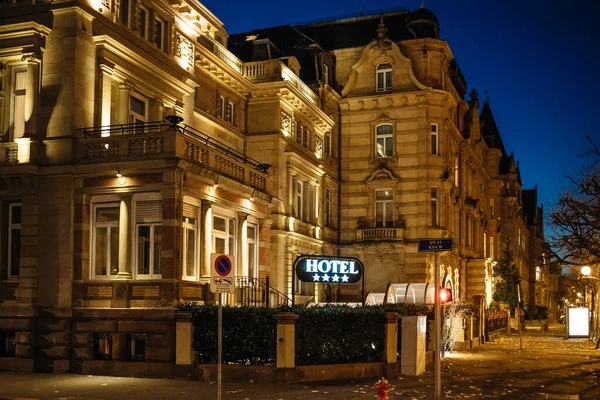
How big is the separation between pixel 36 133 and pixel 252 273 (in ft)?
29.3

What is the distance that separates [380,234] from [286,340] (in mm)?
25364

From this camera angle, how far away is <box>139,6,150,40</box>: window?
25.6 metres

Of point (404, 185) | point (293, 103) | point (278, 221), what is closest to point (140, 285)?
point (278, 221)

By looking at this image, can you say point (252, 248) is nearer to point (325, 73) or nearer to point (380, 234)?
point (380, 234)

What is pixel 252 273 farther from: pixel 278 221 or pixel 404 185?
pixel 404 185

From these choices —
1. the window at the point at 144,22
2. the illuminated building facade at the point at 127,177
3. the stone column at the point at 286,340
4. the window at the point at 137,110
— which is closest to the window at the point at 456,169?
the illuminated building facade at the point at 127,177

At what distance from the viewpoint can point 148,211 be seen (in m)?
22.5

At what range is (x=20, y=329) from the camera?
73.3ft

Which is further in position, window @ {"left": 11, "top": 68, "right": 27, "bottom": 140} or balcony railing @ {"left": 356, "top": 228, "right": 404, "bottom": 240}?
balcony railing @ {"left": 356, "top": 228, "right": 404, "bottom": 240}

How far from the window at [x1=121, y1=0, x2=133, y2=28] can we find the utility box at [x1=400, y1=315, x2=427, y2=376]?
12367 mm

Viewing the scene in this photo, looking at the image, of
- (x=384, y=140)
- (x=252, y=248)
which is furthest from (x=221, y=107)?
(x=384, y=140)

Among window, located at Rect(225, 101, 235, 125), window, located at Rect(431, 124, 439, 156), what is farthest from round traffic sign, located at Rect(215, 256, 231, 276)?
window, located at Rect(431, 124, 439, 156)

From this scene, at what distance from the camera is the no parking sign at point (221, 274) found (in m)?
15.5

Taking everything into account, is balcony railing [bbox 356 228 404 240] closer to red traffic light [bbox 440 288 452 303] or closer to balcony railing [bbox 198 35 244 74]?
balcony railing [bbox 198 35 244 74]
